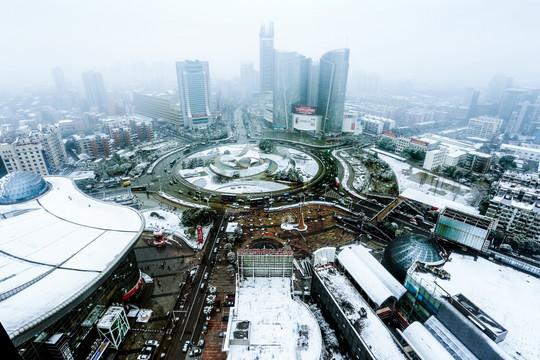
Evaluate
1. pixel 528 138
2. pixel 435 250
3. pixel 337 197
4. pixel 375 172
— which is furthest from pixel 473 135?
pixel 435 250

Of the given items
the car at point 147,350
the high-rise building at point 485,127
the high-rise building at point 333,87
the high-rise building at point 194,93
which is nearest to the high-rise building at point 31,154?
the high-rise building at point 194,93

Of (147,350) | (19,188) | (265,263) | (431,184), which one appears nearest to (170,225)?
(19,188)

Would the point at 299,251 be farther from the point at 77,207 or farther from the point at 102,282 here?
the point at 77,207

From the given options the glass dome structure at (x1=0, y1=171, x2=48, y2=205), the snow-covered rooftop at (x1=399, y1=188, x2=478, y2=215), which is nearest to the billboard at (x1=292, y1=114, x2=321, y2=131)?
the snow-covered rooftop at (x1=399, y1=188, x2=478, y2=215)

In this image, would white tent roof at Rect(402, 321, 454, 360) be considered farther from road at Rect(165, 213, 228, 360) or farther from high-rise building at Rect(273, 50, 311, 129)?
high-rise building at Rect(273, 50, 311, 129)

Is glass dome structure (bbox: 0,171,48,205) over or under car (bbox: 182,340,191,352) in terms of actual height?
over
